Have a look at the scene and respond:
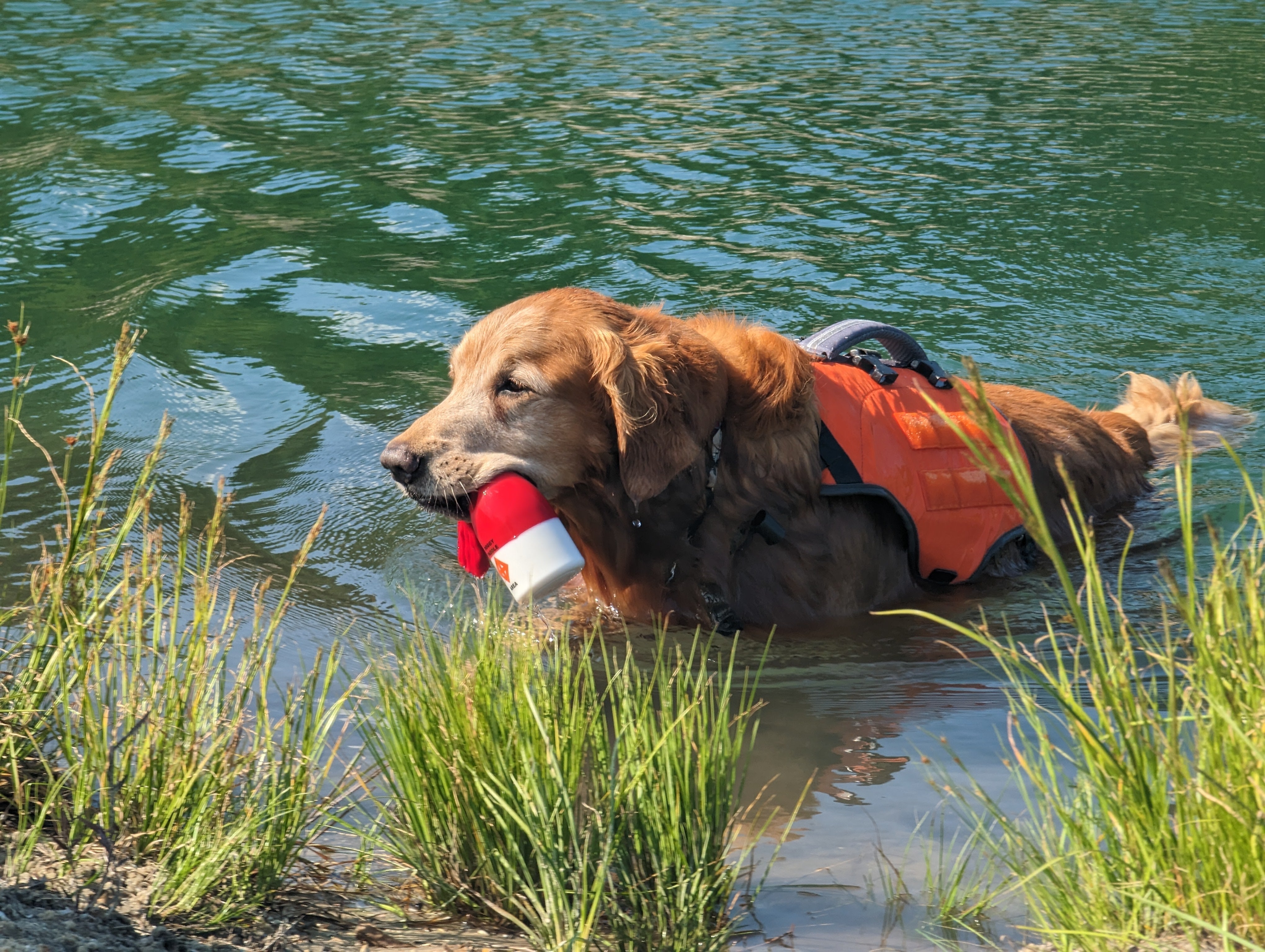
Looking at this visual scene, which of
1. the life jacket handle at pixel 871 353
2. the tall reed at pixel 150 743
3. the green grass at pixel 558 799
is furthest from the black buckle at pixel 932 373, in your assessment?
the tall reed at pixel 150 743

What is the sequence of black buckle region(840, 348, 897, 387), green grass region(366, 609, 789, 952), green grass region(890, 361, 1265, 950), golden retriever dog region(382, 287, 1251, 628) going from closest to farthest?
green grass region(890, 361, 1265, 950) → green grass region(366, 609, 789, 952) → golden retriever dog region(382, 287, 1251, 628) → black buckle region(840, 348, 897, 387)

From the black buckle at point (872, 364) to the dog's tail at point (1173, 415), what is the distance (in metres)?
1.69

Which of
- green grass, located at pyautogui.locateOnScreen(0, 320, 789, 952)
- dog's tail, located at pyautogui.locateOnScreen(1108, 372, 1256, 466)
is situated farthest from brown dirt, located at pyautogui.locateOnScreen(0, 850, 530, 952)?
dog's tail, located at pyautogui.locateOnScreen(1108, 372, 1256, 466)

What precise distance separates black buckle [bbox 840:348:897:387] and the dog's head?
102 cm

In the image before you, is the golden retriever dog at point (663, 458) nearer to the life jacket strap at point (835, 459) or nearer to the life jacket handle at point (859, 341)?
the life jacket strap at point (835, 459)

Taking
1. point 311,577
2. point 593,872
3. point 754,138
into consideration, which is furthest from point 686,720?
point 754,138

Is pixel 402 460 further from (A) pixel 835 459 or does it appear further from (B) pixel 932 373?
(B) pixel 932 373

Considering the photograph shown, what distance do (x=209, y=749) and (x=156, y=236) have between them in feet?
27.2

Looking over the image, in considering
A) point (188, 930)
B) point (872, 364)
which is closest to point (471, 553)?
point (872, 364)

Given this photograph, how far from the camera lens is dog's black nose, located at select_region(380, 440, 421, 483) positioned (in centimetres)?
463

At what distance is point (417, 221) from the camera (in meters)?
10.7

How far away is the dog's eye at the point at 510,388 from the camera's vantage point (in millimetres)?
4785

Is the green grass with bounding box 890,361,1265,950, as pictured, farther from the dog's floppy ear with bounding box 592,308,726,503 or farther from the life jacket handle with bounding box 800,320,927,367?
the life jacket handle with bounding box 800,320,927,367

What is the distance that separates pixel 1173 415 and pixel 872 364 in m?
2.24
